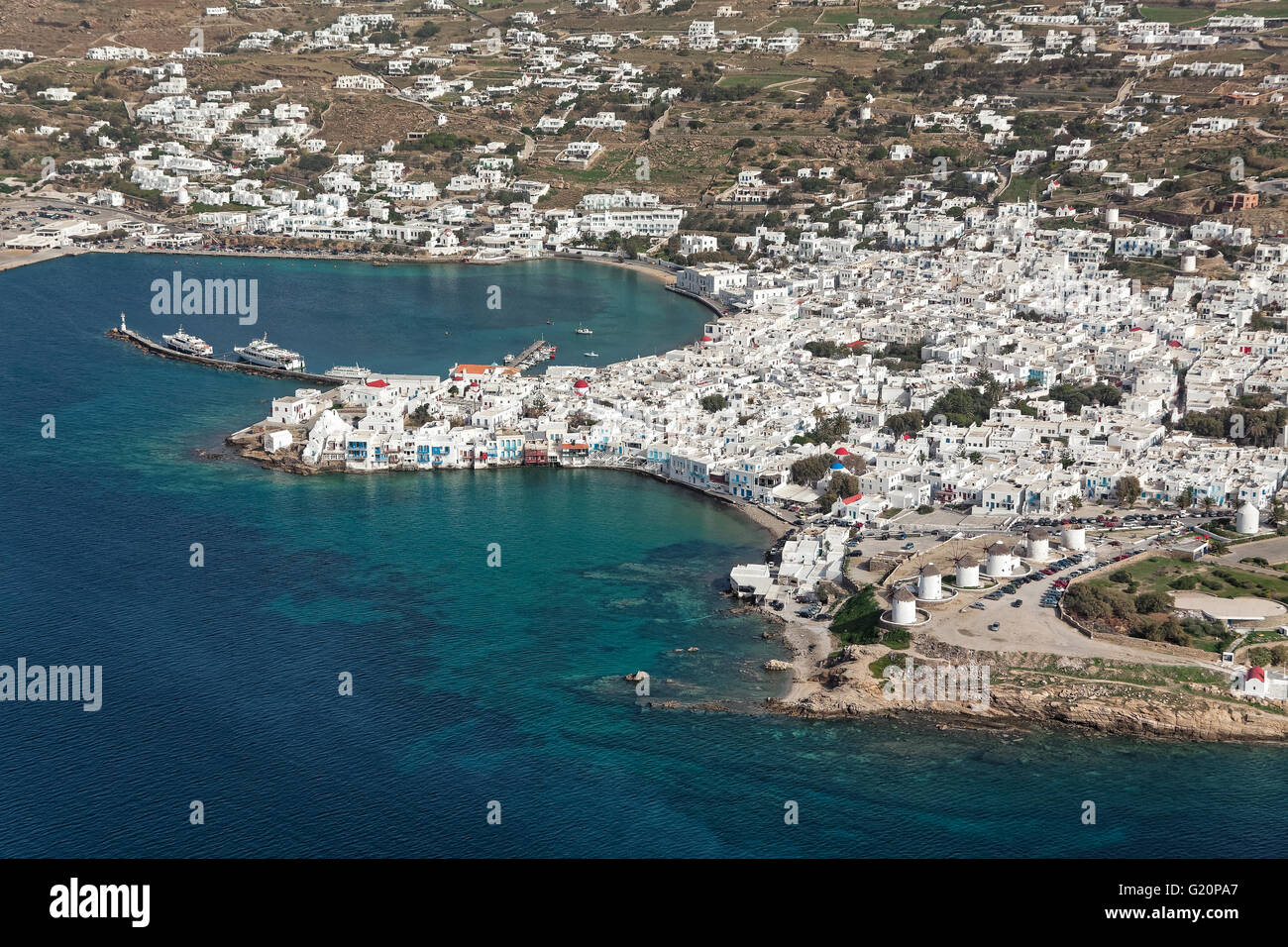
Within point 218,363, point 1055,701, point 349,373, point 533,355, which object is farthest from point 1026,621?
point 218,363

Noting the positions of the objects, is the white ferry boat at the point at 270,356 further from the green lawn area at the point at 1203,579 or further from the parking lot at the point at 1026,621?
the green lawn area at the point at 1203,579

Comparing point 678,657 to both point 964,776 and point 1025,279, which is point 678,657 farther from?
point 1025,279

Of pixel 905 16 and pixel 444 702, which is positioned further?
pixel 905 16

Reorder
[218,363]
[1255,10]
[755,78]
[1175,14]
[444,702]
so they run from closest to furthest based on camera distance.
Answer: [444,702] → [218,363] → [755,78] → [1255,10] → [1175,14]

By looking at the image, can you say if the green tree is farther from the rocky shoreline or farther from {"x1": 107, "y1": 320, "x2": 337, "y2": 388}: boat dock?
{"x1": 107, "y1": 320, "x2": 337, "y2": 388}: boat dock

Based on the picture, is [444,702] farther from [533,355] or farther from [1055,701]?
[533,355]

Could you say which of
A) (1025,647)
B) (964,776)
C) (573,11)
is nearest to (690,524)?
(1025,647)
